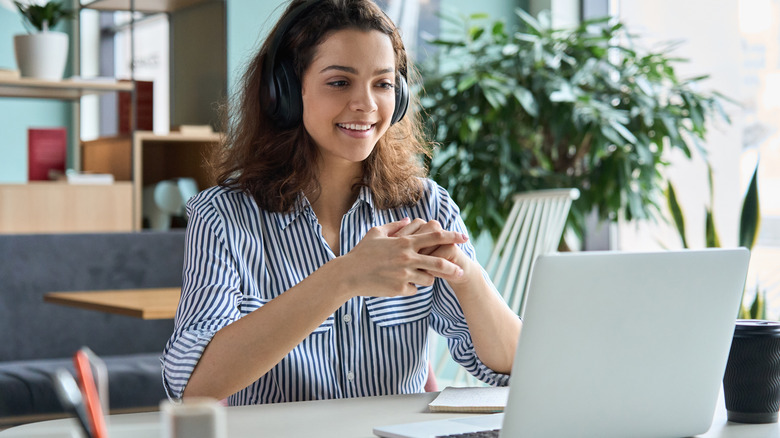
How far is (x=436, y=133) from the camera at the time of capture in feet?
10.5

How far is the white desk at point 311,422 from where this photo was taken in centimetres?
97

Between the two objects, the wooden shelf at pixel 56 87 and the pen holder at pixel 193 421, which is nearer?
the pen holder at pixel 193 421

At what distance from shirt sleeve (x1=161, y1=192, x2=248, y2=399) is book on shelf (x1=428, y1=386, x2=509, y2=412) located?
13.1 inches

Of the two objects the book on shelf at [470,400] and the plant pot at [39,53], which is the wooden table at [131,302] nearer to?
the plant pot at [39,53]

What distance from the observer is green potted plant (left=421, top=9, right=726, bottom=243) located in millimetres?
2953

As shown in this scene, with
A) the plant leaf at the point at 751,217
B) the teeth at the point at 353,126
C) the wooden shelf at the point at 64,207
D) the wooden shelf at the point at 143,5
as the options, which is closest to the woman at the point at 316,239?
the teeth at the point at 353,126

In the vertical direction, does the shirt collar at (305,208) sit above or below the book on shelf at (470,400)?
above

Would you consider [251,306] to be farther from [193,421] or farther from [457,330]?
[193,421]

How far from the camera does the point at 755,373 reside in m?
1.04

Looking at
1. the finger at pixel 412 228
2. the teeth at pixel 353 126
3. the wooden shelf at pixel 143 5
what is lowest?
the finger at pixel 412 228

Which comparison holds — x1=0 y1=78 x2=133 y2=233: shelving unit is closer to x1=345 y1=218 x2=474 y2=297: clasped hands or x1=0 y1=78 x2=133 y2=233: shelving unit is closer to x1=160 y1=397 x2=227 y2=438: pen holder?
x1=345 y1=218 x2=474 y2=297: clasped hands

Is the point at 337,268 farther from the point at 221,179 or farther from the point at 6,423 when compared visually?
the point at 6,423

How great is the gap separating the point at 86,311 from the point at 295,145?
1978 mm

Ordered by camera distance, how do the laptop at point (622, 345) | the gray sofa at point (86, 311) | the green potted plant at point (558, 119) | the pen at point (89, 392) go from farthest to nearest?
the green potted plant at point (558, 119), the gray sofa at point (86, 311), the laptop at point (622, 345), the pen at point (89, 392)
